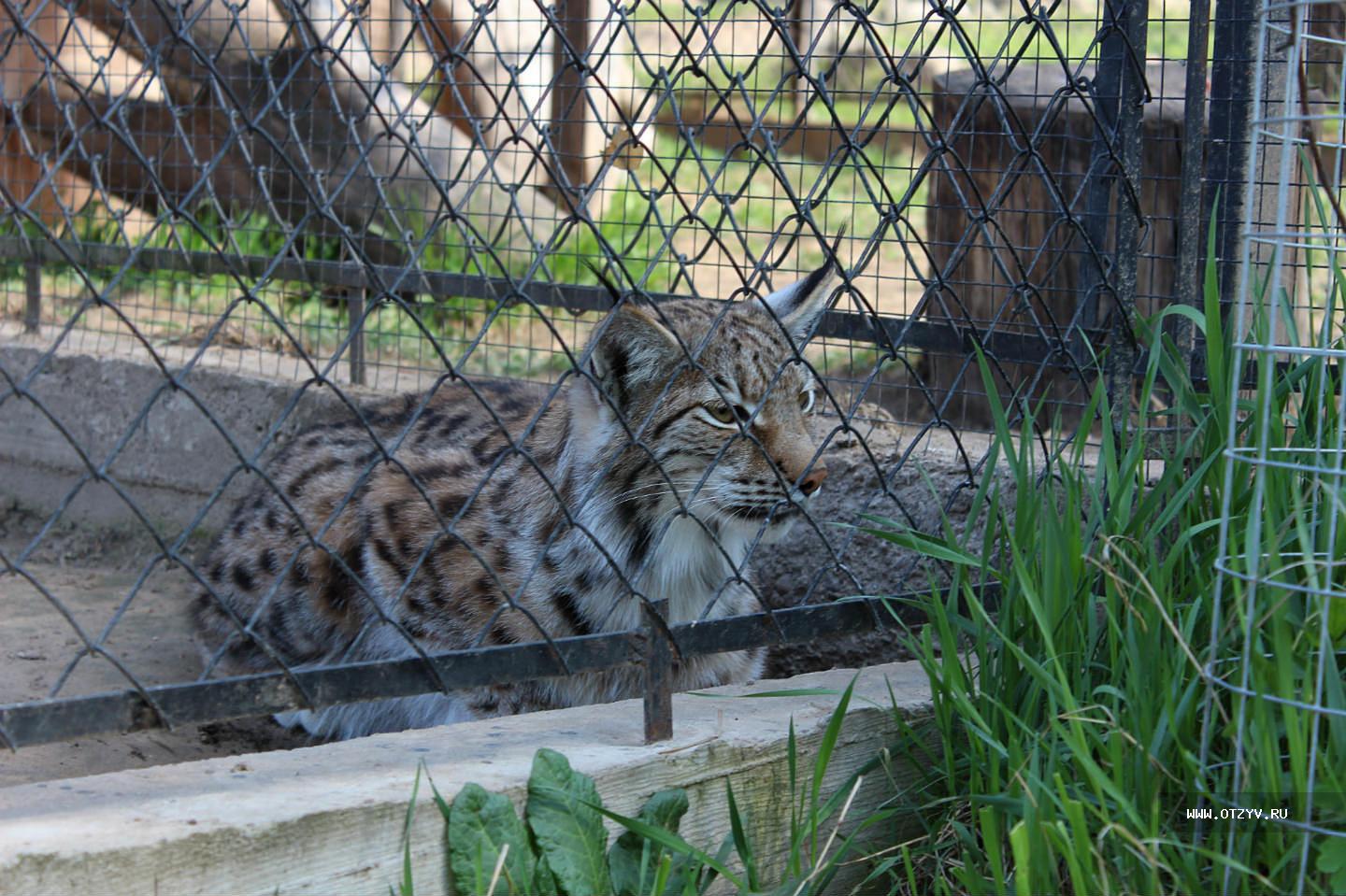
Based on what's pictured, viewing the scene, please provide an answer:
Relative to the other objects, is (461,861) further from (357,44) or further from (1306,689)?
(357,44)

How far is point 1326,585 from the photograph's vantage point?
2.31 meters

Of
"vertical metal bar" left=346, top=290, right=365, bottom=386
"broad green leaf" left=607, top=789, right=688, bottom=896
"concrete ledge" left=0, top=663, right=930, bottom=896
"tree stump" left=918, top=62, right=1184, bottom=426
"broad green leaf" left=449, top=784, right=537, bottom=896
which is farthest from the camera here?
"vertical metal bar" left=346, top=290, right=365, bottom=386

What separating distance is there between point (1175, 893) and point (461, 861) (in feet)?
4.01

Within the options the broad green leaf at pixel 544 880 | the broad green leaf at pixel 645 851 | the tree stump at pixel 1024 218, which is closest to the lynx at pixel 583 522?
the broad green leaf at pixel 645 851

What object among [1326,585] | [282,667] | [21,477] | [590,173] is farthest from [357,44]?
[1326,585]

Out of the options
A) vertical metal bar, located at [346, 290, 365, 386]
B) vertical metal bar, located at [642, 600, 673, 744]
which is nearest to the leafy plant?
vertical metal bar, located at [642, 600, 673, 744]

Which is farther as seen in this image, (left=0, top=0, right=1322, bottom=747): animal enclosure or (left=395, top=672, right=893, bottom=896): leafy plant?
(left=0, top=0, right=1322, bottom=747): animal enclosure

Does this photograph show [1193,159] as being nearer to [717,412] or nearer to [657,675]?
[717,412]

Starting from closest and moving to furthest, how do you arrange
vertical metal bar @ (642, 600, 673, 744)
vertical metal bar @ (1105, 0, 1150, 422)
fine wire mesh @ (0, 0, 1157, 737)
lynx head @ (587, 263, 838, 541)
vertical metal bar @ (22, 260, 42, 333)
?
1. vertical metal bar @ (642, 600, 673, 744)
2. fine wire mesh @ (0, 0, 1157, 737)
3. vertical metal bar @ (1105, 0, 1150, 422)
4. lynx head @ (587, 263, 838, 541)
5. vertical metal bar @ (22, 260, 42, 333)

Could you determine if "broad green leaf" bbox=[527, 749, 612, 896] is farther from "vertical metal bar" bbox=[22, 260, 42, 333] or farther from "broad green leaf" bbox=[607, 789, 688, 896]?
"vertical metal bar" bbox=[22, 260, 42, 333]

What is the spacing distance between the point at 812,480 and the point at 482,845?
1.35 meters

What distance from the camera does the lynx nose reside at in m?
3.44

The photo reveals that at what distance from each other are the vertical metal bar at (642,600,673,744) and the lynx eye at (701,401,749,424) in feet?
2.77

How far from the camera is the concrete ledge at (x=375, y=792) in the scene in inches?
86.9
